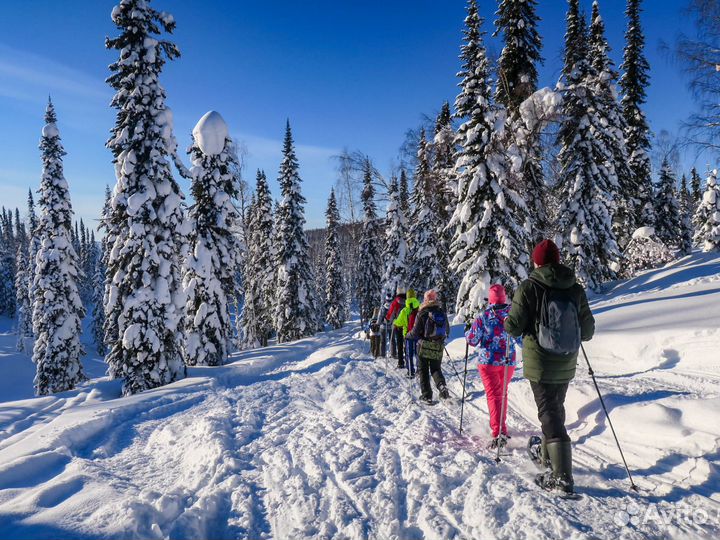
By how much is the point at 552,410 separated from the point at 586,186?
67.6ft

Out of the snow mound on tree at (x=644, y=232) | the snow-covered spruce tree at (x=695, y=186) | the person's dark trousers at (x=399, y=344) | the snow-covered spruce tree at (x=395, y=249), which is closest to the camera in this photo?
the person's dark trousers at (x=399, y=344)

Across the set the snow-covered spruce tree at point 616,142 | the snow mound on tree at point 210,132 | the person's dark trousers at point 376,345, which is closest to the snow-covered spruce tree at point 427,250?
the snow-covered spruce tree at point 616,142

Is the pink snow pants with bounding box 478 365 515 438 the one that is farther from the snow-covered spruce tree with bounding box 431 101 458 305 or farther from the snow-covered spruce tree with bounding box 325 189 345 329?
the snow-covered spruce tree with bounding box 325 189 345 329

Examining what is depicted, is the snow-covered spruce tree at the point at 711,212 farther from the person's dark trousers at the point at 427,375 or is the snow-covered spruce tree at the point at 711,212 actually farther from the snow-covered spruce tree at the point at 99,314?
the snow-covered spruce tree at the point at 99,314

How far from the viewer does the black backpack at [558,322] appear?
13.1 ft

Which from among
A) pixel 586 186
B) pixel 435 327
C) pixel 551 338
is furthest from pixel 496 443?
pixel 586 186

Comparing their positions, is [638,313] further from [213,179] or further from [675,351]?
[213,179]

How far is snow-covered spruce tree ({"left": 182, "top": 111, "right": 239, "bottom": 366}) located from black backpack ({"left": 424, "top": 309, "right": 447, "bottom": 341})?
14.9m

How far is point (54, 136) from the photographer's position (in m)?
22.2

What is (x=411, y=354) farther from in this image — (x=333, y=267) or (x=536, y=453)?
(x=333, y=267)

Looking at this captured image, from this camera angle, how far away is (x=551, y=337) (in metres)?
4.03

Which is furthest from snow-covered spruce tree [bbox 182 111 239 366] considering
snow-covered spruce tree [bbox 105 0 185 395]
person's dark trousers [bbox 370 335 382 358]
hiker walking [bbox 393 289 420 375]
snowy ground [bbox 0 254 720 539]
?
hiker walking [bbox 393 289 420 375]

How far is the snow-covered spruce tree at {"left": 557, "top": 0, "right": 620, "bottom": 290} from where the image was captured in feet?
67.3

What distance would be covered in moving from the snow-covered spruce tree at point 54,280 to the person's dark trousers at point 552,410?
26829 millimetres
